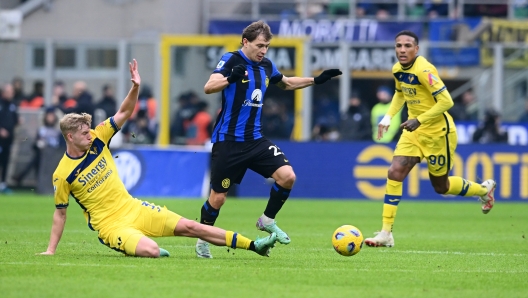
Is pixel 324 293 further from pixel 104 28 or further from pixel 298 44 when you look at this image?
pixel 104 28

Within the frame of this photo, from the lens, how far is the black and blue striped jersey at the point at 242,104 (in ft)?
32.6

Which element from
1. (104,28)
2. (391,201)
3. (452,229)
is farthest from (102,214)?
(104,28)

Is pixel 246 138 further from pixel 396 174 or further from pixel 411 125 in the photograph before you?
pixel 396 174

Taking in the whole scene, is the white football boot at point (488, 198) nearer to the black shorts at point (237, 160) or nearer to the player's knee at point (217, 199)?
the black shorts at point (237, 160)

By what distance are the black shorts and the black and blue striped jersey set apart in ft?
0.27

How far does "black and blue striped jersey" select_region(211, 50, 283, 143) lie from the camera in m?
9.95

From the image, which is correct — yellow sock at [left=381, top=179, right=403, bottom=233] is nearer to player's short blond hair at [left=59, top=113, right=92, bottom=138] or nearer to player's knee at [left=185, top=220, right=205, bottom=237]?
player's knee at [left=185, top=220, right=205, bottom=237]

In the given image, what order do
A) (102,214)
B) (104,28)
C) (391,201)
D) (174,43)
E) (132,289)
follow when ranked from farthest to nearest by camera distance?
(104,28) → (174,43) → (391,201) → (102,214) → (132,289)

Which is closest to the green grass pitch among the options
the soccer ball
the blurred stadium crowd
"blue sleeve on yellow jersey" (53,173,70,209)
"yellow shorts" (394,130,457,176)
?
the soccer ball

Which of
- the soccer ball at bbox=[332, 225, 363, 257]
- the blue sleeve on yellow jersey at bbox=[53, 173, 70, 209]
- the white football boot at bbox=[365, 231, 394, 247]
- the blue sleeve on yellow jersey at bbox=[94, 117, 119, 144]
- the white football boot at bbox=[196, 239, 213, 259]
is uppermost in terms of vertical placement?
the blue sleeve on yellow jersey at bbox=[94, 117, 119, 144]

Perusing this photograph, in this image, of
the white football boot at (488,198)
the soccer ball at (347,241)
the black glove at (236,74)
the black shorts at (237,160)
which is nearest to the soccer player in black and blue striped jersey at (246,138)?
the black shorts at (237,160)

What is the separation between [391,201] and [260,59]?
104 inches

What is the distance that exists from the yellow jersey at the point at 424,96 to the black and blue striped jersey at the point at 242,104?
2.05m

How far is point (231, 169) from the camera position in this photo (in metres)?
9.94
